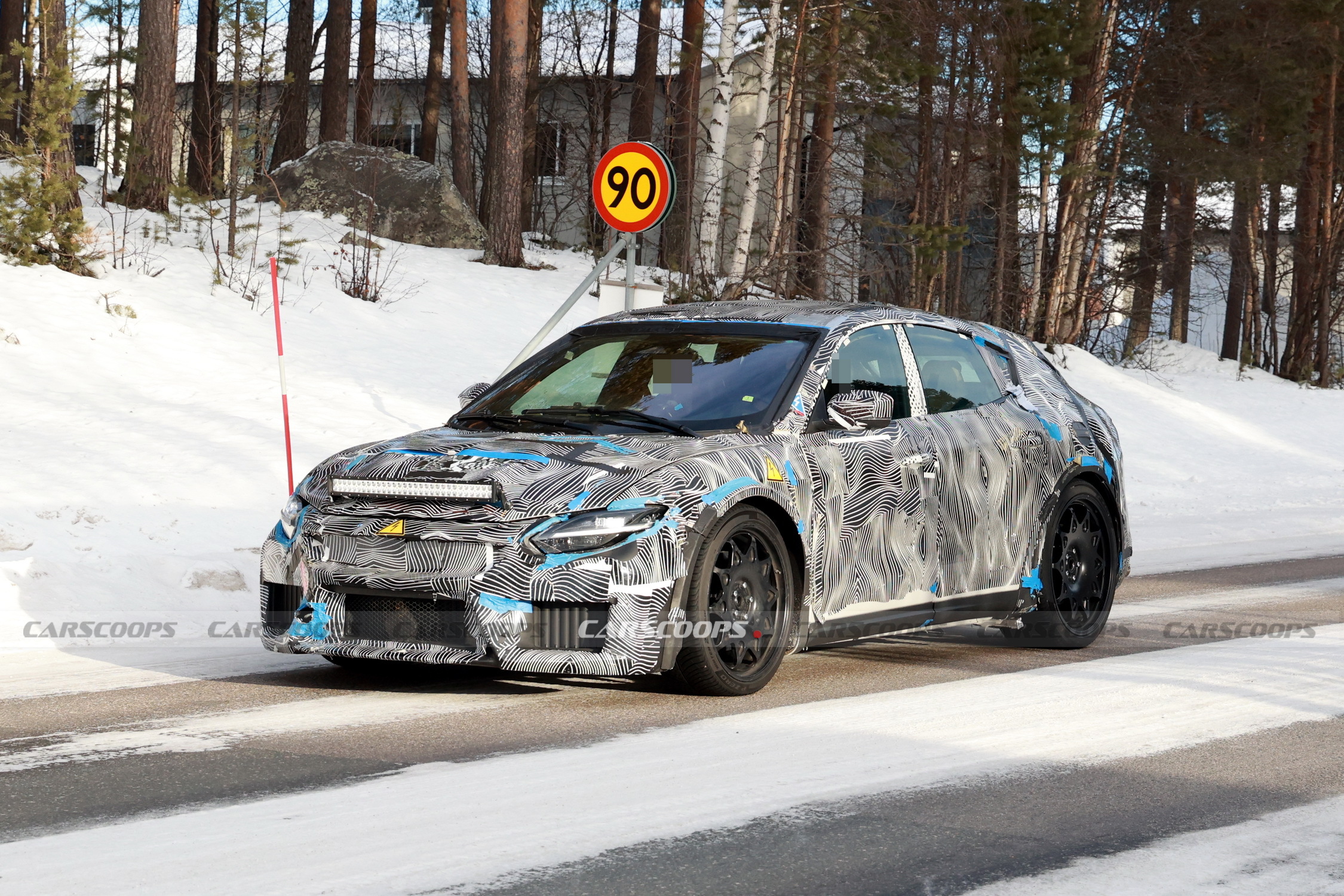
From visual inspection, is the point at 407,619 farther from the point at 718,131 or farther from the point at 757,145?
the point at 757,145

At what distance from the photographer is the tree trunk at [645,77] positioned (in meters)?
31.4

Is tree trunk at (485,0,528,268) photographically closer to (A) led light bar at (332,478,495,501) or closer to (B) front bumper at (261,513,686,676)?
(A) led light bar at (332,478,495,501)

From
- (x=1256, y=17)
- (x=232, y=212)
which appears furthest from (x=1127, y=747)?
(x=1256, y=17)

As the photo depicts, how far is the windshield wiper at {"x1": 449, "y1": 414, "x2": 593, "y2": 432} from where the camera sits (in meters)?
6.92

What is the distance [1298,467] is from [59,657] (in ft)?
62.6

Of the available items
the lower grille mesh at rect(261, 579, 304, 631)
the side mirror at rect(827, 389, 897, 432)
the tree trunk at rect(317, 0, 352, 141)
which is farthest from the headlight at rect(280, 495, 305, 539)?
the tree trunk at rect(317, 0, 352, 141)

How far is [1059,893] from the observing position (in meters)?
4.17

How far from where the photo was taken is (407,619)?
246 inches

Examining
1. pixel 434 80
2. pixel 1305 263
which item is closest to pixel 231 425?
pixel 434 80

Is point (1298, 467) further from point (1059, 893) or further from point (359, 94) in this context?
point (359, 94)

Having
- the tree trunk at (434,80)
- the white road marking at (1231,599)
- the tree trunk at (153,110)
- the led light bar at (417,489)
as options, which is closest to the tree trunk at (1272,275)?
the tree trunk at (434,80)

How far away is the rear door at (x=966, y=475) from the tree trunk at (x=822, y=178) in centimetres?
1129

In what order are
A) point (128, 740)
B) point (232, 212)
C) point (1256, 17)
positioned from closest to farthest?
point (128, 740) → point (232, 212) → point (1256, 17)

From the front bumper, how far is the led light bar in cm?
11
